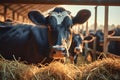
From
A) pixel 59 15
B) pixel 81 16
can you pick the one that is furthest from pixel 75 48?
pixel 59 15

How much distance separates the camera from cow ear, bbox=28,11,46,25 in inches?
217

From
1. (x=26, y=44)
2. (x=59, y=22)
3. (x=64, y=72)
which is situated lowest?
(x=26, y=44)

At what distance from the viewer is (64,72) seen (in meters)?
2.81

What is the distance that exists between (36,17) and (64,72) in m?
2.90

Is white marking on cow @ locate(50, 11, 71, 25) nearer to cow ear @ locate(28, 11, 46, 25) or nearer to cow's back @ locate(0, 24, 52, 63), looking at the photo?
cow ear @ locate(28, 11, 46, 25)

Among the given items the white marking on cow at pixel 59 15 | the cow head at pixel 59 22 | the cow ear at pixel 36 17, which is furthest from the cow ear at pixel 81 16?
the cow ear at pixel 36 17

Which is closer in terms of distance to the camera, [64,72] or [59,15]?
[64,72]

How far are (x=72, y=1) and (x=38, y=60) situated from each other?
235cm

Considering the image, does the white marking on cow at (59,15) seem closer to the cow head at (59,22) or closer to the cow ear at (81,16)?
the cow head at (59,22)

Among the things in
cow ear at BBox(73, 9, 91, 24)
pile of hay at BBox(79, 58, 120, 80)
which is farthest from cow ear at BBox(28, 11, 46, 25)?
pile of hay at BBox(79, 58, 120, 80)

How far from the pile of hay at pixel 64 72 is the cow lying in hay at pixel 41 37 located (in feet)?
6.56

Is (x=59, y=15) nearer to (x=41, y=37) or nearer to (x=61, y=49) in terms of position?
(x=41, y=37)

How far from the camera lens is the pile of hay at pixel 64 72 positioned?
2.78m

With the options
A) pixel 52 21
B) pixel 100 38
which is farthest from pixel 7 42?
pixel 100 38
